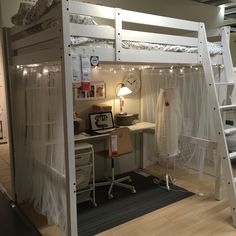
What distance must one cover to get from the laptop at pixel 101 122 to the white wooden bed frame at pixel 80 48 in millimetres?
1270

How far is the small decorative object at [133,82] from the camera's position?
405 cm

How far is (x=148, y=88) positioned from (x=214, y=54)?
4.43 feet

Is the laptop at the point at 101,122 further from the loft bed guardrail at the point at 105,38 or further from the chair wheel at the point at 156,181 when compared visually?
the loft bed guardrail at the point at 105,38

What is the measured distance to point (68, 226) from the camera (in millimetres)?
1899

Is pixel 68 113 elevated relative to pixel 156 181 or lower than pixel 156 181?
elevated

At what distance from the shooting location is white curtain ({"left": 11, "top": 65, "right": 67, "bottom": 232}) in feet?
6.77

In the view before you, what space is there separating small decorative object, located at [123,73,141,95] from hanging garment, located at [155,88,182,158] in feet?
2.68

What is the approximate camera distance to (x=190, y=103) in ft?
11.9

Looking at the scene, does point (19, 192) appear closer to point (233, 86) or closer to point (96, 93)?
point (96, 93)

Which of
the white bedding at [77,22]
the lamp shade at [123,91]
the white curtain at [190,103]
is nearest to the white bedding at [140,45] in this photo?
the white bedding at [77,22]

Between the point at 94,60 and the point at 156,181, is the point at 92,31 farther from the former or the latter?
the point at 156,181

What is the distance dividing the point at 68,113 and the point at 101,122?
1.87m

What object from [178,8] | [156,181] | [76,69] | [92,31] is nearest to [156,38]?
[92,31]

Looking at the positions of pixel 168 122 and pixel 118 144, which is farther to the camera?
pixel 168 122
